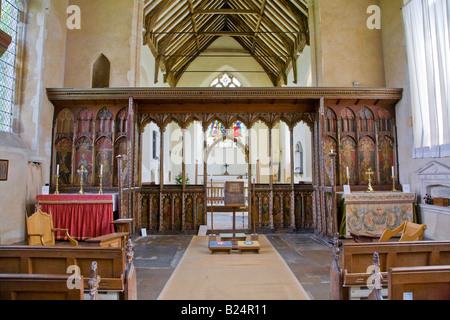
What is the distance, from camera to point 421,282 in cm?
183

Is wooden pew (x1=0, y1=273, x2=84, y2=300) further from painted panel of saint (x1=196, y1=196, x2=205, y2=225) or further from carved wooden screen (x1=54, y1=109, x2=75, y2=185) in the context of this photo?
carved wooden screen (x1=54, y1=109, x2=75, y2=185)

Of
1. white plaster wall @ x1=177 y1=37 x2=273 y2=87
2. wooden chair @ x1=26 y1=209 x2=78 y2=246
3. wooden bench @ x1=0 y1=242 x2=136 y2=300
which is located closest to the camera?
wooden bench @ x1=0 y1=242 x2=136 y2=300

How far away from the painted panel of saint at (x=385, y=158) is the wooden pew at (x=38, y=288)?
710 centimetres

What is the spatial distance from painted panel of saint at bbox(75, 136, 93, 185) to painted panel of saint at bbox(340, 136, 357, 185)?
6.08m

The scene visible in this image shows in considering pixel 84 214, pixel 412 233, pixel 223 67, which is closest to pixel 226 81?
pixel 223 67

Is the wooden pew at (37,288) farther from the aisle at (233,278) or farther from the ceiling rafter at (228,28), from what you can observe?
the ceiling rafter at (228,28)

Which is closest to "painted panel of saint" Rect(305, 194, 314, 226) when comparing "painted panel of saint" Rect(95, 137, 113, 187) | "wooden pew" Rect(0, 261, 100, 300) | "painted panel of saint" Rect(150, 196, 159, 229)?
"painted panel of saint" Rect(150, 196, 159, 229)

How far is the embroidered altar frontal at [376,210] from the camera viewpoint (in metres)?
5.98

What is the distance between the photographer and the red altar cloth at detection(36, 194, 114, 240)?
5793mm

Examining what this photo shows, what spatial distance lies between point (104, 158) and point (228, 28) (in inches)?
502

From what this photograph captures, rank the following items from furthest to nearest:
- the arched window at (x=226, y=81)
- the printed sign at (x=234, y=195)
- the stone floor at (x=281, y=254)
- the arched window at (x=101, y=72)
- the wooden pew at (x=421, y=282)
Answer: the arched window at (x=226, y=81) < the arched window at (x=101, y=72) < the printed sign at (x=234, y=195) < the stone floor at (x=281, y=254) < the wooden pew at (x=421, y=282)

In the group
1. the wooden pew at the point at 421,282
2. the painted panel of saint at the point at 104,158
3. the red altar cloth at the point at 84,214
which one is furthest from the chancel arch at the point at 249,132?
the wooden pew at the point at 421,282
